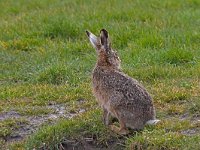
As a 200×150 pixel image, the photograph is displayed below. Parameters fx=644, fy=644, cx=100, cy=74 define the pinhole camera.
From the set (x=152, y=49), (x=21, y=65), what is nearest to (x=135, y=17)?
(x=152, y=49)

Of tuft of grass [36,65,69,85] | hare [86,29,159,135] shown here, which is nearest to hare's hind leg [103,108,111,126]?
hare [86,29,159,135]

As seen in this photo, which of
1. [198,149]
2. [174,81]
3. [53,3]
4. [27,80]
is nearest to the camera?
[198,149]

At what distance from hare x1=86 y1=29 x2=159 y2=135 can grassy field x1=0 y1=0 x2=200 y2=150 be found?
0.13 m

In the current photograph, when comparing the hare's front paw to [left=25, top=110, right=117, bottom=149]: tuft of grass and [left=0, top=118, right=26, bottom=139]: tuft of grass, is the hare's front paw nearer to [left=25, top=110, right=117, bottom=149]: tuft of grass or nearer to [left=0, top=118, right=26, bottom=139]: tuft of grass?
[left=25, top=110, right=117, bottom=149]: tuft of grass

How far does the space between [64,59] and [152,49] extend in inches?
58.2

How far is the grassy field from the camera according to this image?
7.26 metres

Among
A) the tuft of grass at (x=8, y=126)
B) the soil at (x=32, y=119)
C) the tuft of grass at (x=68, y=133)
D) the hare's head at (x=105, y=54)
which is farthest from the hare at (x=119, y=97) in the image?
the tuft of grass at (x=8, y=126)

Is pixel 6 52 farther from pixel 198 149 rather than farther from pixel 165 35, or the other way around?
pixel 198 149

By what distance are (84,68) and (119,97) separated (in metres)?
3.08

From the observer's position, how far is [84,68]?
10.0 m

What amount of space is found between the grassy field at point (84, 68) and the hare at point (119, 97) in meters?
0.13

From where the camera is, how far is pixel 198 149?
21.2ft

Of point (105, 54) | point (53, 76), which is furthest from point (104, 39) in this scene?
point (53, 76)

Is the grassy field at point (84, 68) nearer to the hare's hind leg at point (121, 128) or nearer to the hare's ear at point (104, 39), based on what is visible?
→ the hare's hind leg at point (121, 128)
